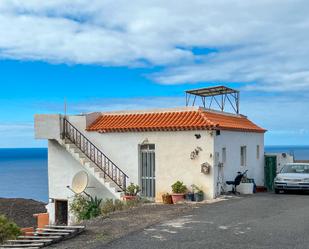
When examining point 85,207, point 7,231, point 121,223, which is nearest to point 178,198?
point 85,207

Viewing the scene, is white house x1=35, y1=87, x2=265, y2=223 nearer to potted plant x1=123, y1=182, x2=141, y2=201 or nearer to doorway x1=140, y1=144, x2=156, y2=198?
doorway x1=140, y1=144, x2=156, y2=198

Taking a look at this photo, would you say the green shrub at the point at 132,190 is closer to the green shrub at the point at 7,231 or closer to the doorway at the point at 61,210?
the doorway at the point at 61,210

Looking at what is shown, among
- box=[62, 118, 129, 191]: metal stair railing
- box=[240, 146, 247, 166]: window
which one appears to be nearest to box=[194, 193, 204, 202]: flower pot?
box=[62, 118, 129, 191]: metal stair railing

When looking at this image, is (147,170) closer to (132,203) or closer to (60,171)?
(132,203)

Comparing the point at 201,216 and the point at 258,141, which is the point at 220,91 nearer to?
the point at 258,141

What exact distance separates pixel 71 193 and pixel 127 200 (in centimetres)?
437

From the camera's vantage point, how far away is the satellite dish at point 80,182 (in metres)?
20.4

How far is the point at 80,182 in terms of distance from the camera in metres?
20.6

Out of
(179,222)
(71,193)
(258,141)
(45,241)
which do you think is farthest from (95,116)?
(45,241)

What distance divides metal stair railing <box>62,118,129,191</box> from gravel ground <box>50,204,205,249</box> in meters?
3.24

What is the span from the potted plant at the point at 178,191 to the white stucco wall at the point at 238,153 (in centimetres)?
147

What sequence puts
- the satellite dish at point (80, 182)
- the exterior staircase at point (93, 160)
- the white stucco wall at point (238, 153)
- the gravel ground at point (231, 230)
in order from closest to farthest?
1. the gravel ground at point (231, 230)
2. the white stucco wall at point (238, 153)
3. the exterior staircase at point (93, 160)
4. the satellite dish at point (80, 182)

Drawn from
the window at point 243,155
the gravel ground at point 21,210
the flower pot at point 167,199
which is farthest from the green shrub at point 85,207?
the gravel ground at point 21,210

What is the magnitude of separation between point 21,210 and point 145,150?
22.6 metres
